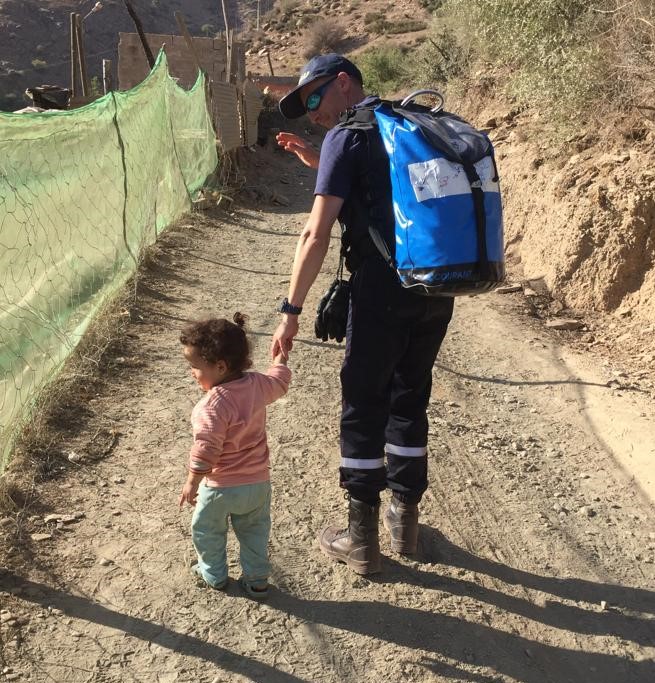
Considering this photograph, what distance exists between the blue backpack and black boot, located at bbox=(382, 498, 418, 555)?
99 centimetres

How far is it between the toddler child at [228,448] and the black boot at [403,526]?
601 mm

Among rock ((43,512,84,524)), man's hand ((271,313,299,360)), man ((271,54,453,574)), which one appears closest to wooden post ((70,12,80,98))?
man ((271,54,453,574))

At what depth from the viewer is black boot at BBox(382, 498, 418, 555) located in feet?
9.60

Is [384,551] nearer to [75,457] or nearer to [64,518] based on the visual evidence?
[64,518]

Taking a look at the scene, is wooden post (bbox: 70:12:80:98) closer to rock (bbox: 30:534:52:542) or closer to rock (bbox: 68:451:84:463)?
rock (bbox: 68:451:84:463)

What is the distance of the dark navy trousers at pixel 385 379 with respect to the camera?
8.45 ft

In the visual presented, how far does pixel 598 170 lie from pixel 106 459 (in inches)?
207

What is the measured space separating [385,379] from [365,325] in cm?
22

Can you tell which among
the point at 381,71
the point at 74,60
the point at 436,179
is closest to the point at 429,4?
the point at 381,71

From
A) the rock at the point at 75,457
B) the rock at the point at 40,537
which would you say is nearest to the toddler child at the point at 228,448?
the rock at the point at 40,537

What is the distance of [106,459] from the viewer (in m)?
3.59

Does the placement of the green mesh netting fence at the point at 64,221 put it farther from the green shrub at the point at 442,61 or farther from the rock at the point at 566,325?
the green shrub at the point at 442,61

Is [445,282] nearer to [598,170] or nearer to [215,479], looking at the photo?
[215,479]

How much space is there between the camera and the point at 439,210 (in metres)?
2.34
